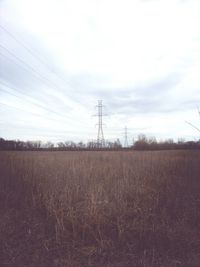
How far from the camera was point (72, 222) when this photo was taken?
14.7 ft

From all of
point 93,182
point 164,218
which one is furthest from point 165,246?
point 93,182

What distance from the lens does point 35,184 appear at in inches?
255

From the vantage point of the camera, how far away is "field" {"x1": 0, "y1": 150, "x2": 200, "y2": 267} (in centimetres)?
375

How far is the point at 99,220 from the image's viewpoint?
14.9 feet

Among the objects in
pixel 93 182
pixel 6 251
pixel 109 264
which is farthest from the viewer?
pixel 93 182

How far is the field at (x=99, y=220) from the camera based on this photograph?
375cm

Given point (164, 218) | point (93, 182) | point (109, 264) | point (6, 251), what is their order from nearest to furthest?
point (109, 264) → point (6, 251) → point (164, 218) → point (93, 182)

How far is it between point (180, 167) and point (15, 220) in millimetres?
4870

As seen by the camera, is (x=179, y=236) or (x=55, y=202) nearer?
(x=179, y=236)

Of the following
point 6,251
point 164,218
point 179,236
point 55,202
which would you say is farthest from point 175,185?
point 6,251

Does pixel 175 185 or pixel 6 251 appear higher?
pixel 175 185

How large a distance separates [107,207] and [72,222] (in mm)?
872

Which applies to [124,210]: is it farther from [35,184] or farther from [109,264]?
[35,184]

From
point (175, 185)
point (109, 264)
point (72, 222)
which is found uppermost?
point (175, 185)
